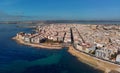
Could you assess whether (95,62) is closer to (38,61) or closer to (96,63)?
(96,63)

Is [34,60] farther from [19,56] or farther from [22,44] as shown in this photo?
[22,44]

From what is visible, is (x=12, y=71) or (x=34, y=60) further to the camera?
(x=34, y=60)

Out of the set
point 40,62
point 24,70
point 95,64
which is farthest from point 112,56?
point 24,70

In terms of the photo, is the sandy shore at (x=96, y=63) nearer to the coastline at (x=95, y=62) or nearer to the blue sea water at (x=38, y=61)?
the coastline at (x=95, y=62)

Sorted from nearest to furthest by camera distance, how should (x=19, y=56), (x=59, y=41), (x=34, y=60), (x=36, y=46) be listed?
(x=34, y=60) → (x=19, y=56) → (x=36, y=46) → (x=59, y=41)

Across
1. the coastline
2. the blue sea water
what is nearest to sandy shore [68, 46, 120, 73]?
the coastline

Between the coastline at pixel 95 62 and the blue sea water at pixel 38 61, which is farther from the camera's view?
the coastline at pixel 95 62

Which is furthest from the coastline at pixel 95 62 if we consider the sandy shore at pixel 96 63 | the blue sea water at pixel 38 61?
the blue sea water at pixel 38 61

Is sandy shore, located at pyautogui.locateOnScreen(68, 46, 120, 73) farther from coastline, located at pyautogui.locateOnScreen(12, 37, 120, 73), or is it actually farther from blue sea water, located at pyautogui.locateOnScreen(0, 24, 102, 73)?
blue sea water, located at pyautogui.locateOnScreen(0, 24, 102, 73)
